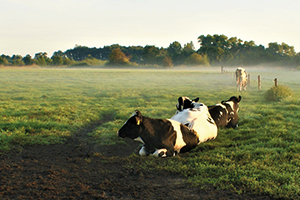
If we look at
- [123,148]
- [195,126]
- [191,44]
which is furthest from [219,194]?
[191,44]

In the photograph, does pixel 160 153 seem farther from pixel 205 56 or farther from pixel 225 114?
pixel 205 56

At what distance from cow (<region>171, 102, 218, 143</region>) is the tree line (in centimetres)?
8040

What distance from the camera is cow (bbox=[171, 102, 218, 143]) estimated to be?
708 centimetres

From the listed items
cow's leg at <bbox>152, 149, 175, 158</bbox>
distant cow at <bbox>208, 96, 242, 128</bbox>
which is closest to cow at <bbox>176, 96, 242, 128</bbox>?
distant cow at <bbox>208, 96, 242, 128</bbox>

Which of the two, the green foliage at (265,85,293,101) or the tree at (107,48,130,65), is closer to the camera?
the green foliage at (265,85,293,101)

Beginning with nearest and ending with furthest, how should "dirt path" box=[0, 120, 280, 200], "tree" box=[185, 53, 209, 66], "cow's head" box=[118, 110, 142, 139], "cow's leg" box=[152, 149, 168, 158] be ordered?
1. "dirt path" box=[0, 120, 280, 200]
2. "cow's leg" box=[152, 149, 168, 158]
3. "cow's head" box=[118, 110, 142, 139]
4. "tree" box=[185, 53, 209, 66]

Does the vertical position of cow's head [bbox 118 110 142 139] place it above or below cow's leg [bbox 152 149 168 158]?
above

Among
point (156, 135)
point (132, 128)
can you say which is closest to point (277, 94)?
point (156, 135)

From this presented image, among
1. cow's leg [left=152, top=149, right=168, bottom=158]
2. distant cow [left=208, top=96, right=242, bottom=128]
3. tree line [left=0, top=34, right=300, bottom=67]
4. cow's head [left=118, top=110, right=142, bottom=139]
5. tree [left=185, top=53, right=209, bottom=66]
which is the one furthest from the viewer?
tree [left=185, top=53, right=209, bottom=66]

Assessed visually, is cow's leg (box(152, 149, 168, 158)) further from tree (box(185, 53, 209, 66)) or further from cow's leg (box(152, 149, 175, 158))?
tree (box(185, 53, 209, 66))

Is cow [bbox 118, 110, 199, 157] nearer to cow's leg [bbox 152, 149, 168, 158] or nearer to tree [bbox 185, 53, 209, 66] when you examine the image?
cow's leg [bbox 152, 149, 168, 158]

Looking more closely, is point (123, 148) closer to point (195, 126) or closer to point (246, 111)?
point (195, 126)

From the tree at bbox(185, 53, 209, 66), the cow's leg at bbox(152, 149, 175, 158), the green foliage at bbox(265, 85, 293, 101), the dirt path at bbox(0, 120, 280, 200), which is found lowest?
the dirt path at bbox(0, 120, 280, 200)

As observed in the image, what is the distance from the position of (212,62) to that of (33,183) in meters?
95.4
